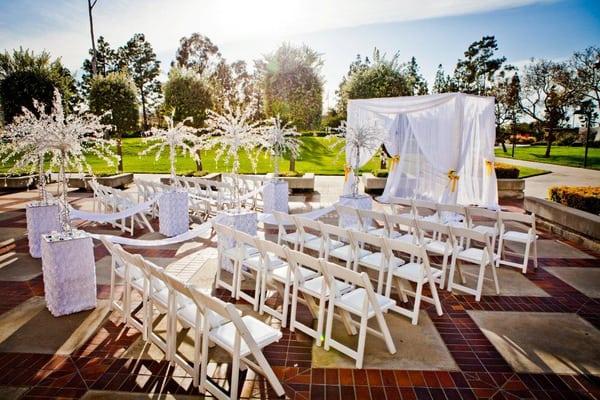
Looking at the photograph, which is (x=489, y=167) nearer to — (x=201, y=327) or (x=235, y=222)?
(x=235, y=222)

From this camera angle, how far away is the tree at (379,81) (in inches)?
587

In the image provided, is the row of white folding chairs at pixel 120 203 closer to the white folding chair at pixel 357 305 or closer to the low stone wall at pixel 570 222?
the white folding chair at pixel 357 305

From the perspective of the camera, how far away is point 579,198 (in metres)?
7.75

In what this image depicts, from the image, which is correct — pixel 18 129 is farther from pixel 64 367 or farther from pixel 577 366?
pixel 577 366

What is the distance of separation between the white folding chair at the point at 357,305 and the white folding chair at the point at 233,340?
26.9 inches

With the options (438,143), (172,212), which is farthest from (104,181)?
(438,143)

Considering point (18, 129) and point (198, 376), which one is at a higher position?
point (18, 129)

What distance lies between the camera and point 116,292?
459 cm

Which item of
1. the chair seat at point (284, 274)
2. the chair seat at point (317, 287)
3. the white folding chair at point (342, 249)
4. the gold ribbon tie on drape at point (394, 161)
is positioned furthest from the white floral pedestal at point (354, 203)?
the chair seat at point (317, 287)

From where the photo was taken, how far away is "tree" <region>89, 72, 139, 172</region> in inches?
566

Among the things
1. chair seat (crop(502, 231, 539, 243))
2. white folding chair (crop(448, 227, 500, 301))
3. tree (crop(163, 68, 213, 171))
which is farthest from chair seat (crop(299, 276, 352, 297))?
tree (crop(163, 68, 213, 171))

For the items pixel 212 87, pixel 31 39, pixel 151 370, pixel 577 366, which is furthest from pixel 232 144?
pixel 31 39

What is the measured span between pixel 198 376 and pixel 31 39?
52.8 feet

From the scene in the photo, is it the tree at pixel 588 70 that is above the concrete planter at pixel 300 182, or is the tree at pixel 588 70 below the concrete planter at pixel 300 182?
above
